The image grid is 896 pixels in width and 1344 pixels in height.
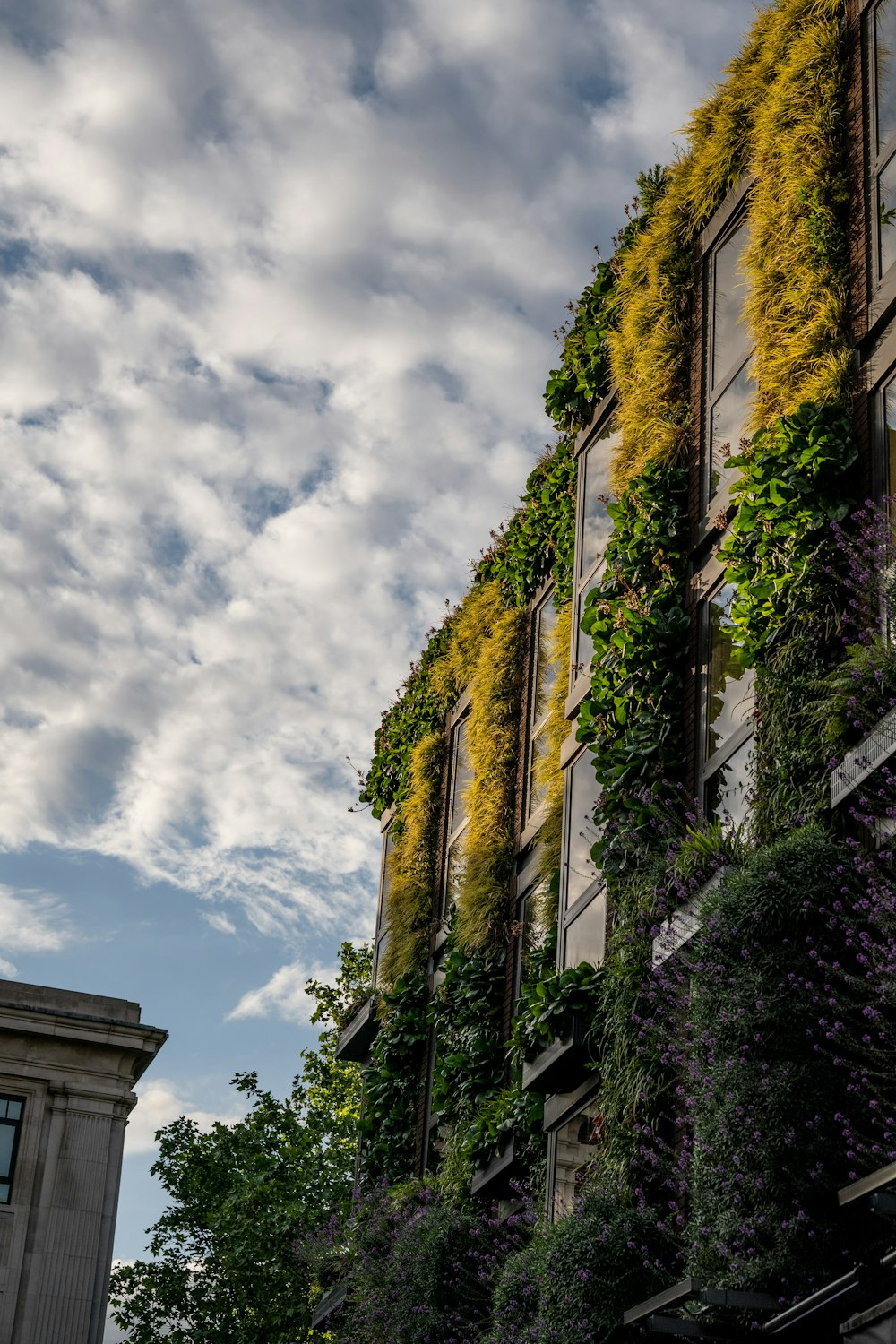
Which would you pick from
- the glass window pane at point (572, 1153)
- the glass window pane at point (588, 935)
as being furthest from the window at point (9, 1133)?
the glass window pane at point (588, 935)

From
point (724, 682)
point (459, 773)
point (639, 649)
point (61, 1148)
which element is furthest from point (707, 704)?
point (61, 1148)

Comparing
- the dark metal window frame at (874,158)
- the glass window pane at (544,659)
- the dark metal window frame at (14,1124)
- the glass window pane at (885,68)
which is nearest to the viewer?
the dark metal window frame at (874,158)

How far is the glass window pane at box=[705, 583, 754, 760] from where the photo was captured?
49.9 ft

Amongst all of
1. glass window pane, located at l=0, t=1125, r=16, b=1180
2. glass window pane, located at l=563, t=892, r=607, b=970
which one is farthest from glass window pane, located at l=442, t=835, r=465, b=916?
glass window pane, located at l=0, t=1125, r=16, b=1180

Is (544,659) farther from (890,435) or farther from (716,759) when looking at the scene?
(890,435)

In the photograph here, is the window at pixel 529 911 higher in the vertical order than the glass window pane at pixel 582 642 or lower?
lower

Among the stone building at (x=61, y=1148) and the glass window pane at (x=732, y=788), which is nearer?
the glass window pane at (x=732, y=788)

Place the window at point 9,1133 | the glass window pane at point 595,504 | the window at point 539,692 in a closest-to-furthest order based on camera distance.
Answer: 1. the glass window pane at point 595,504
2. the window at point 539,692
3. the window at point 9,1133

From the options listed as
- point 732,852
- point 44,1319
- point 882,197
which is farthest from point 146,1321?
point 882,197

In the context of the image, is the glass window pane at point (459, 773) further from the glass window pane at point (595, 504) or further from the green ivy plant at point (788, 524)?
the green ivy plant at point (788, 524)

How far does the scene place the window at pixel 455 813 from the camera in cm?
2423

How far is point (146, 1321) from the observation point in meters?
36.8

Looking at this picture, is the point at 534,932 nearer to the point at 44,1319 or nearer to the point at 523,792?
the point at 523,792

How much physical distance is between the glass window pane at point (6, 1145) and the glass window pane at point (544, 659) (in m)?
17.1
